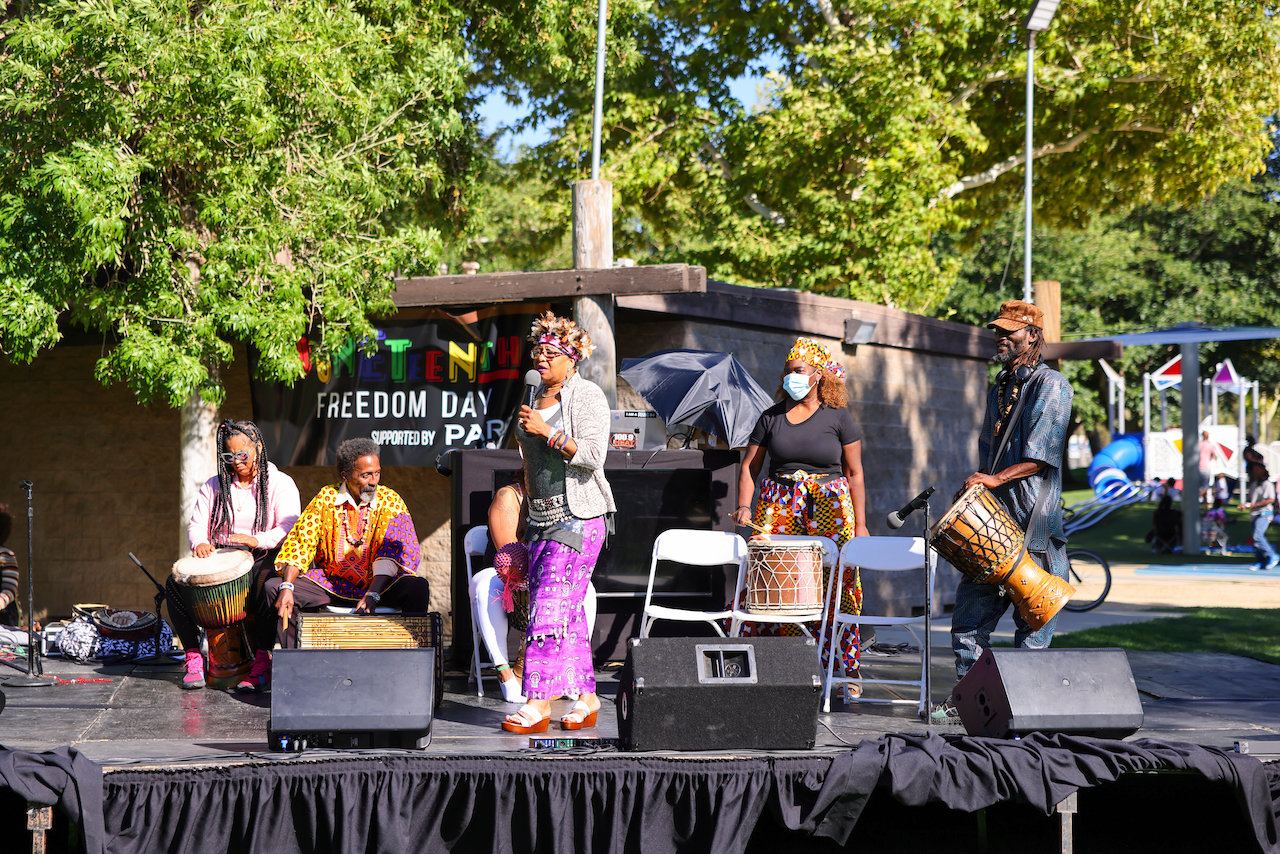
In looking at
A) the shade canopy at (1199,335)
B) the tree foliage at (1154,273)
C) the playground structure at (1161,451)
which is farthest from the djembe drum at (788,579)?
the tree foliage at (1154,273)

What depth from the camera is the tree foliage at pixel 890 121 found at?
595 inches

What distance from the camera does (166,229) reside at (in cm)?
669

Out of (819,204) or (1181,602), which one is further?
(819,204)

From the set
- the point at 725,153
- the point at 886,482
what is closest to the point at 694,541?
the point at 886,482

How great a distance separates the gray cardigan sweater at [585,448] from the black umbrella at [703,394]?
7.49 feet

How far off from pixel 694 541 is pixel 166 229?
11.6 feet

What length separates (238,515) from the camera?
6.21m

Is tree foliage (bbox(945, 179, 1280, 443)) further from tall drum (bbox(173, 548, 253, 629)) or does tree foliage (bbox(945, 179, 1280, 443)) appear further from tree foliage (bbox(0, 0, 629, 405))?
tall drum (bbox(173, 548, 253, 629))

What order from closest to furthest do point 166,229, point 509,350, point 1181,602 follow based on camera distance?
point 166,229 → point 509,350 → point 1181,602

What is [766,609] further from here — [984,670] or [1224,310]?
[1224,310]

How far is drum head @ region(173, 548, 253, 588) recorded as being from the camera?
5.81m

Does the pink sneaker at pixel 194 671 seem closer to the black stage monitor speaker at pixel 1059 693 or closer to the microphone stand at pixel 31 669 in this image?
the microphone stand at pixel 31 669

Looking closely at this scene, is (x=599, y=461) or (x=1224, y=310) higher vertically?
(x=1224, y=310)

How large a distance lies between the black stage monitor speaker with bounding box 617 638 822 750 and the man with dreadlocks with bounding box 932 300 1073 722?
1168 millimetres
